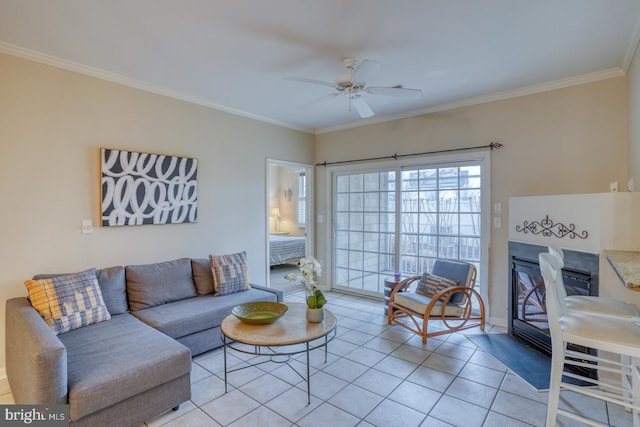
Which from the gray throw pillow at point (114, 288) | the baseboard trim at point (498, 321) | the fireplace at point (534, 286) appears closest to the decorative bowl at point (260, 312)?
the gray throw pillow at point (114, 288)

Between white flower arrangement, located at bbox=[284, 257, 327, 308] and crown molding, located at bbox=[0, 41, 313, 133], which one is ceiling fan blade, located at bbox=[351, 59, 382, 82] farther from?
crown molding, located at bbox=[0, 41, 313, 133]

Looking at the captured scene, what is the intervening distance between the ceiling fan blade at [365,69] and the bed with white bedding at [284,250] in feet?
14.7

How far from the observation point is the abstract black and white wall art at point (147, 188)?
3.10 metres

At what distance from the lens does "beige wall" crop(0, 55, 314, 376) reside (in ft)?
8.57

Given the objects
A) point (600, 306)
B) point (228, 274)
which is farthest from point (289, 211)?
point (600, 306)

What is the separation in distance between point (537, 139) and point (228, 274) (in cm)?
366

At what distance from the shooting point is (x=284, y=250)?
22.5 feet

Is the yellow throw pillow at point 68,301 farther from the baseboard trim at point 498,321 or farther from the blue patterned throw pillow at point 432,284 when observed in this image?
the baseboard trim at point 498,321

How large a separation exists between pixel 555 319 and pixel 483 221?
228cm

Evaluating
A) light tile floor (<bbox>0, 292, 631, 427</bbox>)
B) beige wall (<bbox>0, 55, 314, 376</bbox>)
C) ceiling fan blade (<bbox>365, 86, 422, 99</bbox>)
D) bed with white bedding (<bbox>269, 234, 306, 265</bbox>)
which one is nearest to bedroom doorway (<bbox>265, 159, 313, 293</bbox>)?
bed with white bedding (<bbox>269, 234, 306, 265</bbox>)

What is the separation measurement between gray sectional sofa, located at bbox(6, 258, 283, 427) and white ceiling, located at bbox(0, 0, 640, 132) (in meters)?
1.90

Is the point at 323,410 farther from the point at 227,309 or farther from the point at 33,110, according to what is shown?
the point at 33,110

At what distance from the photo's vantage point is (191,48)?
102 inches

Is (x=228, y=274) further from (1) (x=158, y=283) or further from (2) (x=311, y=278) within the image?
(2) (x=311, y=278)
